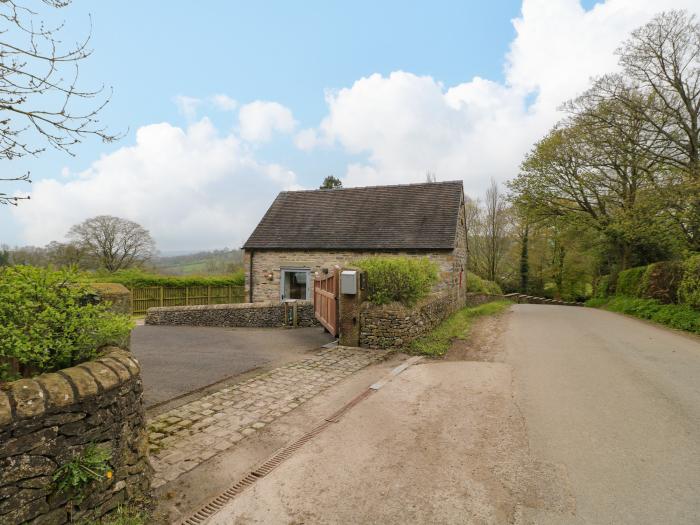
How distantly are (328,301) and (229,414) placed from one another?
5.96m

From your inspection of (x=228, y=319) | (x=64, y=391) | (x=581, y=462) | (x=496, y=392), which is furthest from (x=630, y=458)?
(x=228, y=319)

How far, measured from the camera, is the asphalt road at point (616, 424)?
343cm

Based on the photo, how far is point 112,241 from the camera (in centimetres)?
3359

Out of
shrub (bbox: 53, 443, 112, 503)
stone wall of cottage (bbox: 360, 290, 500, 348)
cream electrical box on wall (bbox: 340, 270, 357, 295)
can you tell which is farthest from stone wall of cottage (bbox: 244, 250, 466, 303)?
shrub (bbox: 53, 443, 112, 503)

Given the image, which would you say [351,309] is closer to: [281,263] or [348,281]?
[348,281]

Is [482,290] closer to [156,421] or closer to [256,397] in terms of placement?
[256,397]

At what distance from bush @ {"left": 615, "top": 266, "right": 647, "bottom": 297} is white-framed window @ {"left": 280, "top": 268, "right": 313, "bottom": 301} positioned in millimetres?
16046

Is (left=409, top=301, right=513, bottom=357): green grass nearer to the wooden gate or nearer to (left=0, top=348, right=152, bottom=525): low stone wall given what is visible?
the wooden gate

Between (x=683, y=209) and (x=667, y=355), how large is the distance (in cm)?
1096

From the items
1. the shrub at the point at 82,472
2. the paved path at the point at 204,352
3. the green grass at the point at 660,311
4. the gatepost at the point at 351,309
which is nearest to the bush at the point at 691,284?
the green grass at the point at 660,311

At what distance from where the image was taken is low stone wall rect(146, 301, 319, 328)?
14.3m

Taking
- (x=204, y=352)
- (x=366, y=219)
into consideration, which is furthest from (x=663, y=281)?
(x=204, y=352)

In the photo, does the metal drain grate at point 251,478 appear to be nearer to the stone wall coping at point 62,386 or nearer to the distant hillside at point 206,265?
the stone wall coping at point 62,386

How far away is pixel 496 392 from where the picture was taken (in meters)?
6.38
